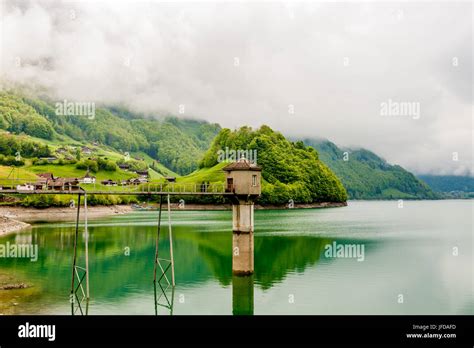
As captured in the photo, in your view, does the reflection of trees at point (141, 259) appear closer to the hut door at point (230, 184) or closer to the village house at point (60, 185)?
the village house at point (60, 185)

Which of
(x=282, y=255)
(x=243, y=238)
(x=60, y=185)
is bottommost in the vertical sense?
(x=282, y=255)

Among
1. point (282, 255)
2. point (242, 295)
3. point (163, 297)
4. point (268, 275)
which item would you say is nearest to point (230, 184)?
point (242, 295)

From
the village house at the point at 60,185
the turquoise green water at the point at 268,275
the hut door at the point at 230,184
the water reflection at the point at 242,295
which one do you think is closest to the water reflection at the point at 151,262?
the water reflection at the point at 242,295

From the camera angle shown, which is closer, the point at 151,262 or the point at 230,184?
the point at 230,184

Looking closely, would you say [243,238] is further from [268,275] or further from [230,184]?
[268,275]

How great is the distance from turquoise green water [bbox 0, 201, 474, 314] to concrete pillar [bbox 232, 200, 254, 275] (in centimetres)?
99

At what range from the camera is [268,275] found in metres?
48.2

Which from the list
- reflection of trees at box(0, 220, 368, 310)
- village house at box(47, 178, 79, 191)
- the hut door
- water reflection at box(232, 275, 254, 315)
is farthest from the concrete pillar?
village house at box(47, 178, 79, 191)

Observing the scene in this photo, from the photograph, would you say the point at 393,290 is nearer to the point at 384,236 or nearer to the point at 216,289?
the point at 216,289

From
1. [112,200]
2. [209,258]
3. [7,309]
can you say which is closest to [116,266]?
[209,258]

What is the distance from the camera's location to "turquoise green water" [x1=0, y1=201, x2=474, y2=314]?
37531 mm

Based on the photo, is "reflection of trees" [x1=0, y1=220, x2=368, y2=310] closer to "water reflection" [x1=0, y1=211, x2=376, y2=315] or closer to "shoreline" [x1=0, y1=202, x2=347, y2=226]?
"water reflection" [x1=0, y1=211, x2=376, y2=315]

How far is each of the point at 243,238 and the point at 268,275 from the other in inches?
278
